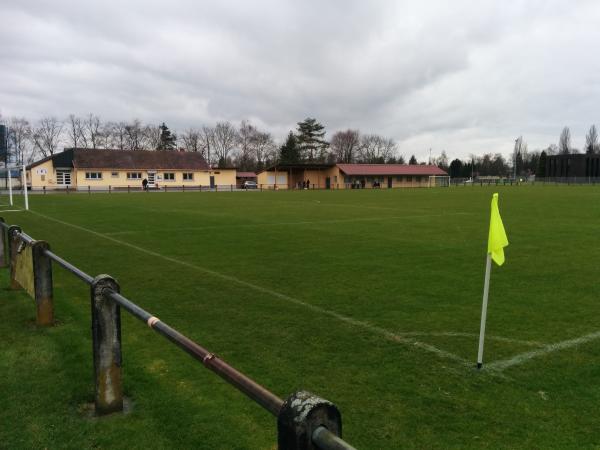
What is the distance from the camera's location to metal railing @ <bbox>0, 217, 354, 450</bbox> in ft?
5.64

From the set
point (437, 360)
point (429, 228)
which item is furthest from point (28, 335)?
→ point (429, 228)

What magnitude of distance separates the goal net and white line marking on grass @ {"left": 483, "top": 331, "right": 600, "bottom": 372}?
88.8 m

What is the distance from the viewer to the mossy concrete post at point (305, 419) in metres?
1.71

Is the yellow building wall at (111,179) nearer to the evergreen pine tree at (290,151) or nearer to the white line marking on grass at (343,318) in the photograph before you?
the evergreen pine tree at (290,151)

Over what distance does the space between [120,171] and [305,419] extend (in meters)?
74.9

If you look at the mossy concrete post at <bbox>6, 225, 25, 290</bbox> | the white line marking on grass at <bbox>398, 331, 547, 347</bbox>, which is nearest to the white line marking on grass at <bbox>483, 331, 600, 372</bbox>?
the white line marking on grass at <bbox>398, 331, 547, 347</bbox>

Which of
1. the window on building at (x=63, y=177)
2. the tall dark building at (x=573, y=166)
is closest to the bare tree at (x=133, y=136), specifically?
the window on building at (x=63, y=177)

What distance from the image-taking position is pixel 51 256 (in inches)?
197

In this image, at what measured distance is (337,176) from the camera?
268 feet

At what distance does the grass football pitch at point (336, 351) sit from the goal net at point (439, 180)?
82.9 m

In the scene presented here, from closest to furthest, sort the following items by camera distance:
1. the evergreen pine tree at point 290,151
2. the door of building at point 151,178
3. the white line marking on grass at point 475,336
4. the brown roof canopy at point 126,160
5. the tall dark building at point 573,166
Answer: the white line marking on grass at point 475,336 → the brown roof canopy at point 126,160 → the door of building at point 151,178 → the evergreen pine tree at point 290,151 → the tall dark building at point 573,166

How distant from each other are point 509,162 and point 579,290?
158 metres

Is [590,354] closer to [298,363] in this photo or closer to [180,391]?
[298,363]

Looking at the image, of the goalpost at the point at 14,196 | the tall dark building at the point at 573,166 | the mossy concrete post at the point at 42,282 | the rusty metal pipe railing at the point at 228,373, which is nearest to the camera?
the rusty metal pipe railing at the point at 228,373
